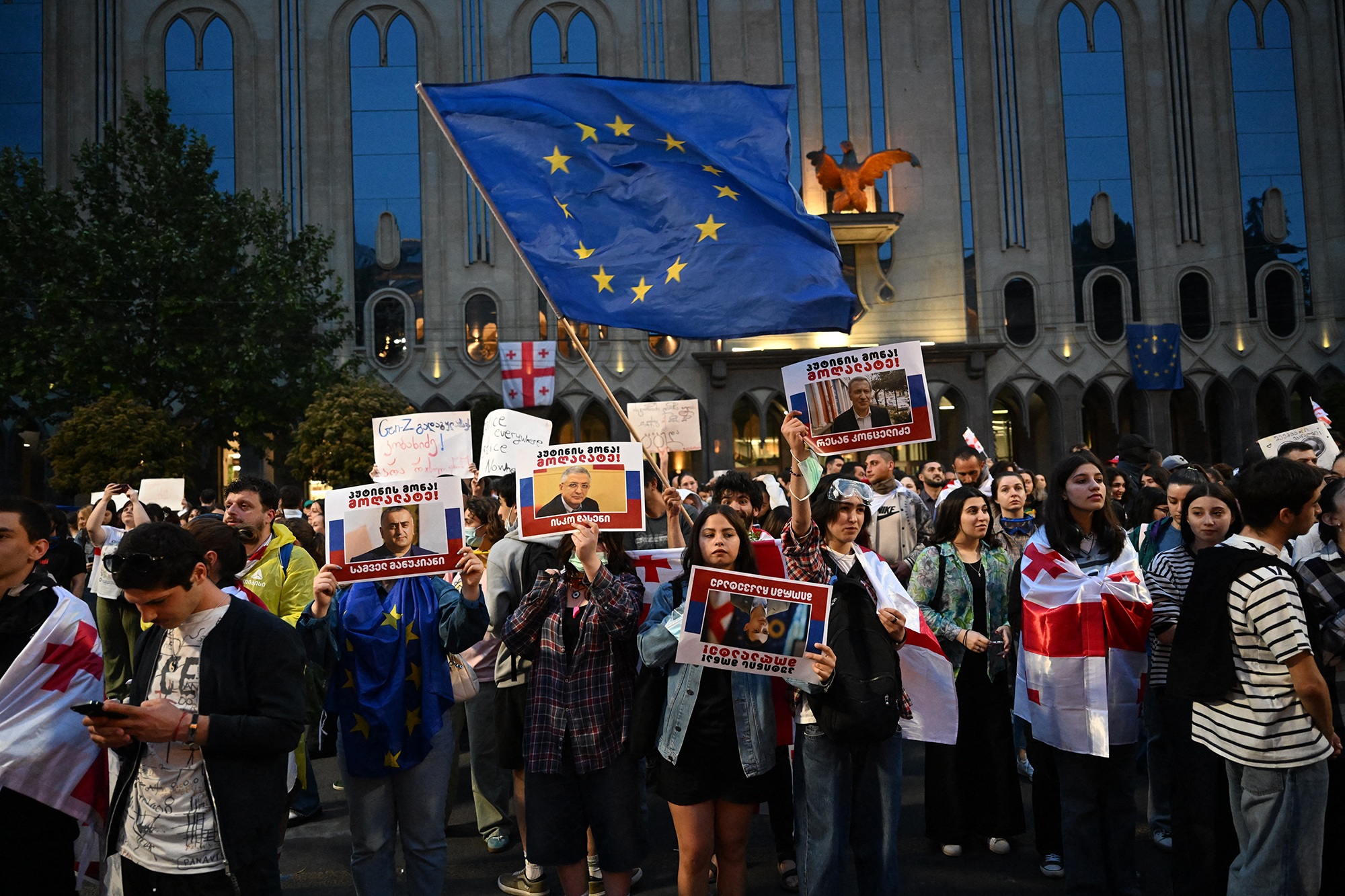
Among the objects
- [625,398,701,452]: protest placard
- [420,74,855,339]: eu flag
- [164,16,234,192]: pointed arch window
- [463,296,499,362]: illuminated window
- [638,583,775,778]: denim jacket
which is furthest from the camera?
[463,296,499,362]: illuminated window

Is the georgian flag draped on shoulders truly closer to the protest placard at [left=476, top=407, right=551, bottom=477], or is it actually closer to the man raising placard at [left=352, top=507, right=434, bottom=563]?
the man raising placard at [left=352, top=507, right=434, bottom=563]

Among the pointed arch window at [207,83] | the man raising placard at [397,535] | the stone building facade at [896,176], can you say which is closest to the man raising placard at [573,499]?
the man raising placard at [397,535]

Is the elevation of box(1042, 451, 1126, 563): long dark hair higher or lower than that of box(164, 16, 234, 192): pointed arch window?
lower

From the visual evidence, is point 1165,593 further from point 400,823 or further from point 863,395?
point 400,823

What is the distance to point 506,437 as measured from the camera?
10.0 meters

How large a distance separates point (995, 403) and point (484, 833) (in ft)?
95.1

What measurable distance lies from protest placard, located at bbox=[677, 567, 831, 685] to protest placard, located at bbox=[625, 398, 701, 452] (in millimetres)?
8187

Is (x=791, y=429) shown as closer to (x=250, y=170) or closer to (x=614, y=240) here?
(x=614, y=240)

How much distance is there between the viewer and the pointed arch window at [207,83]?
3075 cm

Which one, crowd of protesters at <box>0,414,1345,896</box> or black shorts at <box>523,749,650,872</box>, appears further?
black shorts at <box>523,749,650,872</box>

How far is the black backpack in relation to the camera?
417cm

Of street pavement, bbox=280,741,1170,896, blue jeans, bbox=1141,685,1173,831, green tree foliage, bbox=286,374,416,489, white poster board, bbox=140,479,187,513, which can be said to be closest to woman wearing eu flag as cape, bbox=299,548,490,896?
street pavement, bbox=280,741,1170,896

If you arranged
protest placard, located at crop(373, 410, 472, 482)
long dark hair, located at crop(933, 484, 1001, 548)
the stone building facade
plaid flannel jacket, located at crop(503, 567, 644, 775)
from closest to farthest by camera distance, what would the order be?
plaid flannel jacket, located at crop(503, 567, 644, 775)
long dark hair, located at crop(933, 484, 1001, 548)
protest placard, located at crop(373, 410, 472, 482)
the stone building facade

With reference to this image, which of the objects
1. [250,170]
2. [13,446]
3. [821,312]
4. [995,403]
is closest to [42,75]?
[250,170]
